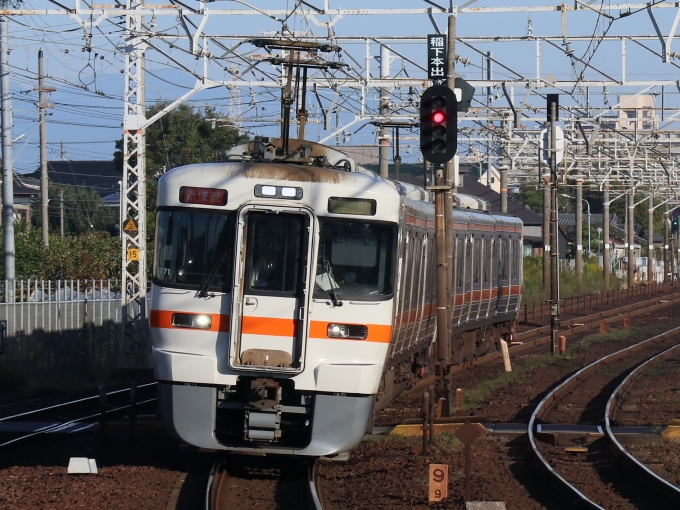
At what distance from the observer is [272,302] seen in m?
9.43

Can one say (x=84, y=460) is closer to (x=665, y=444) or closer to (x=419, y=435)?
(x=419, y=435)

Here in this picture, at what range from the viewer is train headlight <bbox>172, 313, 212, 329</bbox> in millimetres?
9406

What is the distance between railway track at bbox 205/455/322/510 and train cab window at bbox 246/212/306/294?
180 cm

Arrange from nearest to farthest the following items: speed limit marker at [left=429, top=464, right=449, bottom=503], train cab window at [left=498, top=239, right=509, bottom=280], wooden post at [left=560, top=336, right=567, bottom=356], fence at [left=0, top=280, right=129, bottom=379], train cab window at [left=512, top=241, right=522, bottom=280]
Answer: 1. speed limit marker at [left=429, top=464, right=449, bottom=503]
2. fence at [left=0, top=280, right=129, bottom=379]
3. train cab window at [left=498, top=239, right=509, bottom=280]
4. train cab window at [left=512, top=241, right=522, bottom=280]
5. wooden post at [left=560, top=336, right=567, bottom=356]

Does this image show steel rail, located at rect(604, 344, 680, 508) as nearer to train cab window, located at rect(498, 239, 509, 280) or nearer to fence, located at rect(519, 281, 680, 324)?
train cab window, located at rect(498, 239, 509, 280)

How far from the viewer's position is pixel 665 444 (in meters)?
11.7

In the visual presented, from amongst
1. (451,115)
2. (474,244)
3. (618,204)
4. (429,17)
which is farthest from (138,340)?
(618,204)

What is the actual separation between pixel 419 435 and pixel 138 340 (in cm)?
977

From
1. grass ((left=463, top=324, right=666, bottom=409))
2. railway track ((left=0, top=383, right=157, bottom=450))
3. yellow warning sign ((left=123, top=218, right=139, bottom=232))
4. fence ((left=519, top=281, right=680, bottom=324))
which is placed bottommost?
fence ((left=519, top=281, right=680, bottom=324))

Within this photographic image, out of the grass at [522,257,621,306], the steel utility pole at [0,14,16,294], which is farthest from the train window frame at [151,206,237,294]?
the grass at [522,257,621,306]

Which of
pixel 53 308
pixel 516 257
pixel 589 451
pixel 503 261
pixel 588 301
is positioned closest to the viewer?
pixel 589 451

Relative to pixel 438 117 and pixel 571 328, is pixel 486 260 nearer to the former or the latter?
pixel 438 117

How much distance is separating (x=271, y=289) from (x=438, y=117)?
469 centimetres

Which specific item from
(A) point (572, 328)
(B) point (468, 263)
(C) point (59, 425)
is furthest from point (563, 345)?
(C) point (59, 425)
